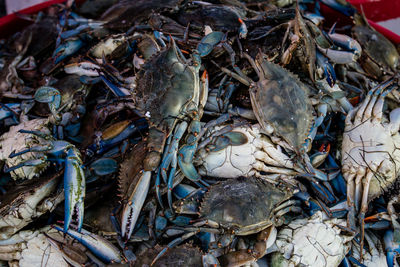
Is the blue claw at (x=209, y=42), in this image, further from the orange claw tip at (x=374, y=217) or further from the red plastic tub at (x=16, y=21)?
the red plastic tub at (x=16, y=21)

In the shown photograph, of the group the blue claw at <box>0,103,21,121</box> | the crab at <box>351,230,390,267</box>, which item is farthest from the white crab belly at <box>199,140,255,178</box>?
the blue claw at <box>0,103,21,121</box>

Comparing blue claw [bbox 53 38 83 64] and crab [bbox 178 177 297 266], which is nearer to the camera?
crab [bbox 178 177 297 266]

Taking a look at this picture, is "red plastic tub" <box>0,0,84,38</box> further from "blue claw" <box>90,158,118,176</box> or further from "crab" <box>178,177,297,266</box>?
"crab" <box>178,177,297,266</box>

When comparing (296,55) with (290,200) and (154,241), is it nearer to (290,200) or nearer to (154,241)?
(290,200)

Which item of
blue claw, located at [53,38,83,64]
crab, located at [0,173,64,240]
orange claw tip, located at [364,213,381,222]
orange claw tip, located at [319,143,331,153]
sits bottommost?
orange claw tip, located at [364,213,381,222]

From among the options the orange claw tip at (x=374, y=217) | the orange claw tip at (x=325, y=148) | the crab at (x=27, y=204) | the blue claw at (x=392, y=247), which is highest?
the orange claw tip at (x=325, y=148)

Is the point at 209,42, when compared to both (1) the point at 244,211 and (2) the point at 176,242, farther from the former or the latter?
(2) the point at 176,242

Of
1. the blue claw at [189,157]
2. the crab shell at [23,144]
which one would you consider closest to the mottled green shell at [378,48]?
the blue claw at [189,157]

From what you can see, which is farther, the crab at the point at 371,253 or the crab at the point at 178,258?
the crab at the point at 371,253

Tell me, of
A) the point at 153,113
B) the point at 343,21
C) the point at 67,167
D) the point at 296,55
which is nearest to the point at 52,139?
the point at 67,167

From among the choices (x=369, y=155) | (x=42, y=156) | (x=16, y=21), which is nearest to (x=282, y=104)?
(x=369, y=155)
